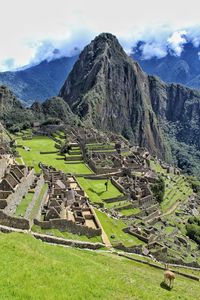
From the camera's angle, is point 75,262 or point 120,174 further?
point 120,174

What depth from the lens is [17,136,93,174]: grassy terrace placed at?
89325 millimetres

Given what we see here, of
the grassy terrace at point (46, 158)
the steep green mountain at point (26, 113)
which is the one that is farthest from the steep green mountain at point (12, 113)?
the grassy terrace at point (46, 158)

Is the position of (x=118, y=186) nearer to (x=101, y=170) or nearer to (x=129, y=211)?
(x=101, y=170)

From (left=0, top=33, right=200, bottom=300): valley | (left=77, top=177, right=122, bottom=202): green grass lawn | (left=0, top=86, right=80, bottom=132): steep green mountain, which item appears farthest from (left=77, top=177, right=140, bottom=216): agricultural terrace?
(left=0, top=86, right=80, bottom=132): steep green mountain

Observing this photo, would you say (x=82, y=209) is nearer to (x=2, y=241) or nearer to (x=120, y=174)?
(x=2, y=241)

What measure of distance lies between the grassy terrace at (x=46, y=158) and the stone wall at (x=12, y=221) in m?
36.0

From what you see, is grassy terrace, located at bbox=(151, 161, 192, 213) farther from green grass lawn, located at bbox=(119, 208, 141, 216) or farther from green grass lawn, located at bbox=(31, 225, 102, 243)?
green grass lawn, located at bbox=(31, 225, 102, 243)

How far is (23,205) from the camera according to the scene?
45781mm

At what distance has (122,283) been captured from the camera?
22.2 metres

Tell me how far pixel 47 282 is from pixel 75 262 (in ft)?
21.6

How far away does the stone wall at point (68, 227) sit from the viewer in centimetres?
4356

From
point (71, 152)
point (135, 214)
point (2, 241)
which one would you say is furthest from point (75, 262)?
point (71, 152)

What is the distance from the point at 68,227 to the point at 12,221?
780cm

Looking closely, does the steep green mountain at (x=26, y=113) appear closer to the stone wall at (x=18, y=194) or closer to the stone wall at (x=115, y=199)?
the stone wall at (x=115, y=199)
